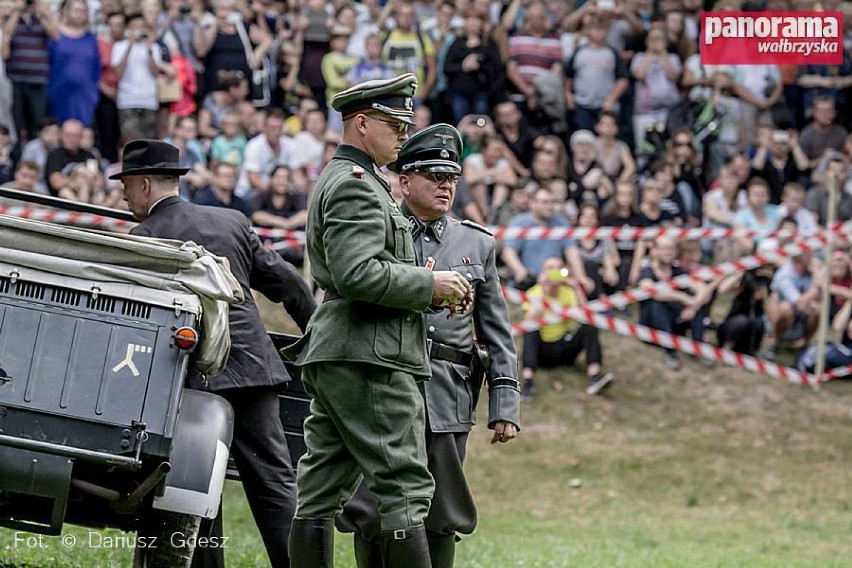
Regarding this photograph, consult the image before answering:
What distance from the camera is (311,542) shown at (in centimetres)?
604

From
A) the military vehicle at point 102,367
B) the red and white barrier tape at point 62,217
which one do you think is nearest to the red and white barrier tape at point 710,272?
the red and white barrier tape at point 62,217

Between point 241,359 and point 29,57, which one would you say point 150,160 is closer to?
point 241,359

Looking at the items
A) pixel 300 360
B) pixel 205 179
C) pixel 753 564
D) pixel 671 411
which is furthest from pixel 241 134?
pixel 300 360

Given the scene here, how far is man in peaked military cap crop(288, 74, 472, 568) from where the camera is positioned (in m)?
5.79

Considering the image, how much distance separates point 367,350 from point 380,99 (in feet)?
3.24

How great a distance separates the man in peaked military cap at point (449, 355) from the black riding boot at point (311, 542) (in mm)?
485

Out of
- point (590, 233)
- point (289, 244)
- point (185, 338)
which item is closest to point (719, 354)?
point (590, 233)

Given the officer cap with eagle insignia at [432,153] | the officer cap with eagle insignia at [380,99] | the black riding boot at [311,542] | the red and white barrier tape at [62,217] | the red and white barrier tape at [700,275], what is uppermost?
the officer cap with eagle insignia at [380,99]

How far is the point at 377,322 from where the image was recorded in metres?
5.91

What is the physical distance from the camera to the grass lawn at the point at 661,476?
1048cm

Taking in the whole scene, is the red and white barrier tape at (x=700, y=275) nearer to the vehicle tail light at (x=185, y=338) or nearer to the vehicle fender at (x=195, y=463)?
the vehicle fender at (x=195, y=463)

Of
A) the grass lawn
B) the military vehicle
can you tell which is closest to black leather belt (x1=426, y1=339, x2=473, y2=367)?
the military vehicle

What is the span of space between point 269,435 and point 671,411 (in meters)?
8.89

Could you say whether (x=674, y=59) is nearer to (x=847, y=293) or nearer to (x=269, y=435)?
(x=847, y=293)
